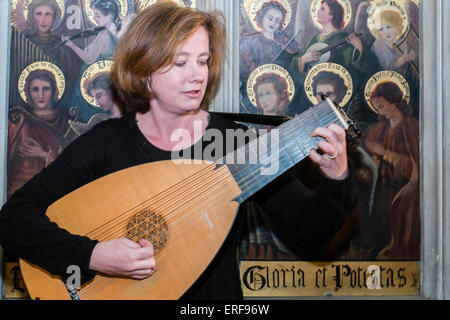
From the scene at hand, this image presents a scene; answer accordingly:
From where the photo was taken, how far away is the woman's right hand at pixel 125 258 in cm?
99

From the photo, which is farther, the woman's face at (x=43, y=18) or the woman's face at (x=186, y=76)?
the woman's face at (x=43, y=18)

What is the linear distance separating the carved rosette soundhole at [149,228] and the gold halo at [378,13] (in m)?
1.00

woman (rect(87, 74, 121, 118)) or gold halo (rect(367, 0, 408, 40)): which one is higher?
gold halo (rect(367, 0, 408, 40))

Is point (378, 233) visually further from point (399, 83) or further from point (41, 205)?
point (41, 205)

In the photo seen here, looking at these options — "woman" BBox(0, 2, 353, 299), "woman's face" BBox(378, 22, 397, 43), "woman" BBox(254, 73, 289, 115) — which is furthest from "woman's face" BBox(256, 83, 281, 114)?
"woman's face" BBox(378, 22, 397, 43)

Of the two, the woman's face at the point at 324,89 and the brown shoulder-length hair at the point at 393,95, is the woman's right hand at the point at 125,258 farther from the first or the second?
the brown shoulder-length hair at the point at 393,95

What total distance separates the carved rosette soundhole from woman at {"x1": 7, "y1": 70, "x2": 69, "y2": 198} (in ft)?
1.70

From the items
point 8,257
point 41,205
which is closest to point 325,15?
point 41,205

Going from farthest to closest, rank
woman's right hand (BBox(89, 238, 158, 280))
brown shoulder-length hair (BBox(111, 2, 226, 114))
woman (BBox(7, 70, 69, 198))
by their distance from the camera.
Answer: woman (BBox(7, 70, 69, 198))
brown shoulder-length hair (BBox(111, 2, 226, 114))
woman's right hand (BBox(89, 238, 158, 280))

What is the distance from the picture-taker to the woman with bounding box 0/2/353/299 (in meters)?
1.02

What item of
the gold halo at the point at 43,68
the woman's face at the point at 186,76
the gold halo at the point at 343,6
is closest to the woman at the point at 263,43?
the gold halo at the point at 343,6

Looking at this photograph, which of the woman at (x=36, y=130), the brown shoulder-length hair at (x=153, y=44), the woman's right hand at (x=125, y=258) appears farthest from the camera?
the woman at (x=36, y=130)

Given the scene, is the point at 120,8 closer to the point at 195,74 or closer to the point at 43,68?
the point at 43,68

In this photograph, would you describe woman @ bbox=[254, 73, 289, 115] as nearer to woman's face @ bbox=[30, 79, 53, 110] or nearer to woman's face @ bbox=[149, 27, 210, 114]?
woman's face @ bbox=[149, 27, 210, 114]
